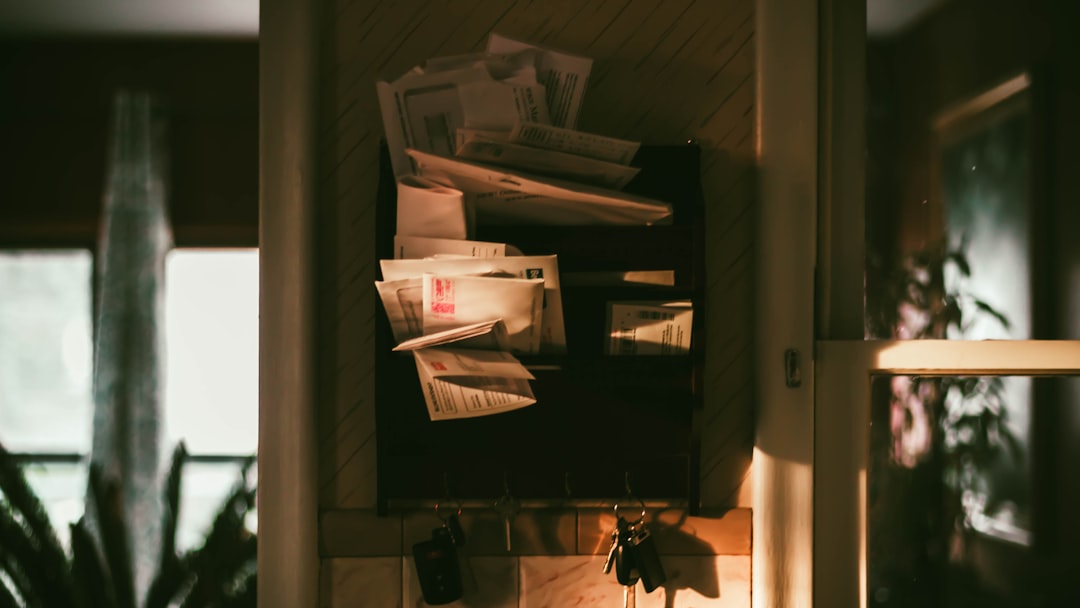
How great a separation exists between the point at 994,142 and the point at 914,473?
0.54 metres

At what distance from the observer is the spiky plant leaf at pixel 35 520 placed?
1.50 meters

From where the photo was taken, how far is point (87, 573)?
1419 millimetres

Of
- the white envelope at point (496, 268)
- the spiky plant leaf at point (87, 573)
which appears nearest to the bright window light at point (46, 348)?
the spiky plant leaf at point (87, 573)

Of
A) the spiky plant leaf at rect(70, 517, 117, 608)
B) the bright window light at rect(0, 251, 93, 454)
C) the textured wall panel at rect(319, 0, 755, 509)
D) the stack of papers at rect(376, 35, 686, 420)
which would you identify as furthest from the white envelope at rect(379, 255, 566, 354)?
the bright window light at rect(0, 251, 93, 454)

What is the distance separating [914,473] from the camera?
1.10 meters

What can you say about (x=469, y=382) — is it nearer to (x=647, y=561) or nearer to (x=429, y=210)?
(x=429, y=210)

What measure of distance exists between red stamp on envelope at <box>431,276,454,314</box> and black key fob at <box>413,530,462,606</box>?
361mm

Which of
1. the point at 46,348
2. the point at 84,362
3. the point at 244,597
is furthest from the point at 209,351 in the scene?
the point at 244,597

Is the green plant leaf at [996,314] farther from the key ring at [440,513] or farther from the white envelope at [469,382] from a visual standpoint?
the key ring at [440,513]

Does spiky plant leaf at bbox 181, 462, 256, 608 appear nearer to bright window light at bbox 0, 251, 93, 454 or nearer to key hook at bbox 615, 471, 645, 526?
key hook at bbox 615, 471, 645, 526

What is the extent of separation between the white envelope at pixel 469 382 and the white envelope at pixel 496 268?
0.32 feet

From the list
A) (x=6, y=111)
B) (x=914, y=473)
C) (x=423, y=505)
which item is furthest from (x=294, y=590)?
(x=6, y=111)

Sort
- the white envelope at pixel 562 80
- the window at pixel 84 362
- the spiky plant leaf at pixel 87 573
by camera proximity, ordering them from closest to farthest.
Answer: the white envelope at pixel 562 80 < the spiky plant leaf at pixel 87 573 < the window at pixel 84 362

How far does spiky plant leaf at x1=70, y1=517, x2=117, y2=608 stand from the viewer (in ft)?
4.62
